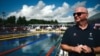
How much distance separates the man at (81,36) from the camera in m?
1.81

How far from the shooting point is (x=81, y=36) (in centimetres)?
185

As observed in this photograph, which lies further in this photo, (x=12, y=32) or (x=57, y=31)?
(x=12, y=32)

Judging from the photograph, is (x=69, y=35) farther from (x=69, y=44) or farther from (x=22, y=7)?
(x=22, y=7)

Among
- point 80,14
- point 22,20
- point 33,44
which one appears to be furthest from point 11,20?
point 80,14

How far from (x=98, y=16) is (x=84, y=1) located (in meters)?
0.76

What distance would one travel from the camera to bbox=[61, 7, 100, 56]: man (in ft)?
5.95

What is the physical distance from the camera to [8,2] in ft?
30.5

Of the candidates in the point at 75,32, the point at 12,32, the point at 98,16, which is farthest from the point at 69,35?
the point at 12,32

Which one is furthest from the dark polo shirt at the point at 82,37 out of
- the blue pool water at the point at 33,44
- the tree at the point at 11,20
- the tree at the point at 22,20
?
the tree at the point at 22,20

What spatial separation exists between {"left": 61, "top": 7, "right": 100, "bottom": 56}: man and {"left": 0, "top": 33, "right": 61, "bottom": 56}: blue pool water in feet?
16.6

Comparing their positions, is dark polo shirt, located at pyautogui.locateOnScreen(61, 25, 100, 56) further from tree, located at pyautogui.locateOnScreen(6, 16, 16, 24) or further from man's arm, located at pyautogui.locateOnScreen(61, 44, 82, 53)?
tree, located at pyautogui.locateOnScreen(6, 16, 16, 24)

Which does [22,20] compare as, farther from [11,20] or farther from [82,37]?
[82,37]

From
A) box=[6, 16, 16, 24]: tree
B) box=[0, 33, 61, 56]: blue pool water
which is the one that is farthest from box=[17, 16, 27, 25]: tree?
box=[0, 33, 61, 56]: blue pool water

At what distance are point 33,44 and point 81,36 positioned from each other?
25.3 ft
